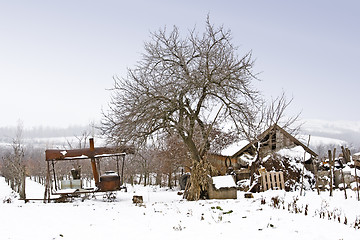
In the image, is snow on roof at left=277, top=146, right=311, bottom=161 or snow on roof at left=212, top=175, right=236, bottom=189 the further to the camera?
snow on roof at left=277, top=146, right=311, bottom=161

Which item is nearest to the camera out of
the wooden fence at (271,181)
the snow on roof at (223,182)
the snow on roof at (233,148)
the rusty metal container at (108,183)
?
the snow on roof at (223,182)

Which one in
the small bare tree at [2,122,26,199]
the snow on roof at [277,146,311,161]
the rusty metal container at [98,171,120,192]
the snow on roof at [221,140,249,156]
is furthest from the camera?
the snow on roof at [221,140,249,156]

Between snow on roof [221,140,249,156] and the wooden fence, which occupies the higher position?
snow on roof [221,140,249,156]

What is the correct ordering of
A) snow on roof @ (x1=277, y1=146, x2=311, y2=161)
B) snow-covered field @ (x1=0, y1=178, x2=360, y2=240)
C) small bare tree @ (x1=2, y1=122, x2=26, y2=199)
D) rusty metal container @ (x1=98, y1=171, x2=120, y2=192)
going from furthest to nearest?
snow on roof @ (x1=277, y1=146, x2=311, y2=161)
small bare tree @ (x1=2, y1=122, x2=26, y2=199)
rusty metal container @ (x1=98, y1=171, x2=120, y2=192)
snow-covered field @ (x1=0, y1=178, x2=360, y2=240)

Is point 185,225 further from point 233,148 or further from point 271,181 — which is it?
point 233,148

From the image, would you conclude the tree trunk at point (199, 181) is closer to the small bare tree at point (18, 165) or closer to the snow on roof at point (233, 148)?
the small bare tree at point (18, 165)

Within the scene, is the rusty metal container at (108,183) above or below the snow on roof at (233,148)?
below

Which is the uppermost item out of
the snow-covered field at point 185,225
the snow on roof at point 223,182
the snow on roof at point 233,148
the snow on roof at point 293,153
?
the snow on roof at point 233,148

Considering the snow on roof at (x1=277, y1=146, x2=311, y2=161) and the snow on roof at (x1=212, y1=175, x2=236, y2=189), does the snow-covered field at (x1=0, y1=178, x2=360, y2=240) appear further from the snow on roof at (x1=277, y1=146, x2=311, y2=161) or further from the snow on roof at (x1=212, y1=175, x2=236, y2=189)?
the snow on roof at (x1=277, y1=146, x2=311, y2=161)

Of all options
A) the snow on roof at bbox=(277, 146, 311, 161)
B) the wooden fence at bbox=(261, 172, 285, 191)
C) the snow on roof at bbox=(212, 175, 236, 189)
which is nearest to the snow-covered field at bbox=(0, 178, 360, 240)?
the snow on roof at bbox=(212, 175, 236, 189)

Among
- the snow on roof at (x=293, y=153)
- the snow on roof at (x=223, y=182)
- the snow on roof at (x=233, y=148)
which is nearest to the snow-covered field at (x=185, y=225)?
the snow on roof at (x=223, y=182)

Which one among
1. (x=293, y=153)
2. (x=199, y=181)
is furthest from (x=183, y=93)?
(x=293, y=153)

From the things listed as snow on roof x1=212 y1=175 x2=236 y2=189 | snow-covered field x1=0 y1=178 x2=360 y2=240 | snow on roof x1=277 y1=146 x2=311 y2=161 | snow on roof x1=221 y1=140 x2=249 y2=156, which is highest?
snow on roof x1=221 y1=140 x2=249 y2=156

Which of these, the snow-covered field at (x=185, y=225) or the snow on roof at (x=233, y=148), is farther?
the snow on roof at (x=233, y=148)
